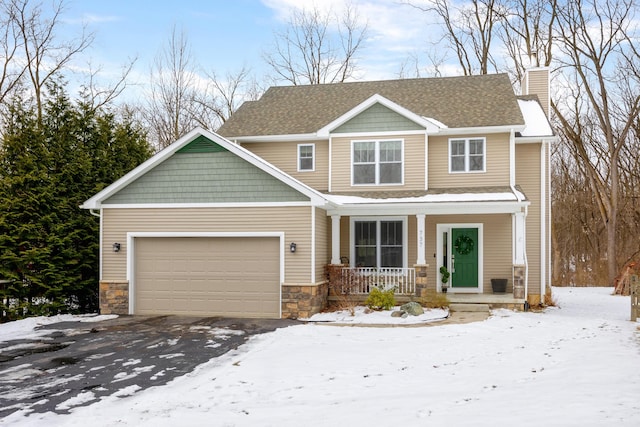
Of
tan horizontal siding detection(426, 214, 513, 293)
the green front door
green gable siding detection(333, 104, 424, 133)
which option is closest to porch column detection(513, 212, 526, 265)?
tan horizontal siding detection(426, 214, 513, 293)

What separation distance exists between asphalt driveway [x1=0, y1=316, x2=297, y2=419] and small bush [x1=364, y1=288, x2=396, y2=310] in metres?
2.20

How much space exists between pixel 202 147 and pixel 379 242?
5.71 m

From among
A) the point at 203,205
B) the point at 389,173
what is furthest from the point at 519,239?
the point at 203,205

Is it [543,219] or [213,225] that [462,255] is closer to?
[543,219]

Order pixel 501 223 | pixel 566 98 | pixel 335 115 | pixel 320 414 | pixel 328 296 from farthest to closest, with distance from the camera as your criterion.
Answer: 1. pixel 566 98
2. pixel 335 115
3. pixel 501 223
4. pixel 328 296
5. pixel 320 414

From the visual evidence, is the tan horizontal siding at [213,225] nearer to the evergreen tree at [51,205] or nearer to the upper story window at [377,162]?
the evergreen tree at [51,205]

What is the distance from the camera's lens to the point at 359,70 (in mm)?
30156

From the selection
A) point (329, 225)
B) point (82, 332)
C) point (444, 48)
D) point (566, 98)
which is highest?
point (444, 48)

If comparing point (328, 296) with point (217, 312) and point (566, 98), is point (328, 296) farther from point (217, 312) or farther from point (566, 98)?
point (566, 98)

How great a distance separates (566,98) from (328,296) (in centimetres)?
2058

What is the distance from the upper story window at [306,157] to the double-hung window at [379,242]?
2.30 meters

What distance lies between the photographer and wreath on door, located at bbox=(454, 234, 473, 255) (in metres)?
16.5

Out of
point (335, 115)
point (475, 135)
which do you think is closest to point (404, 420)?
point (475, 135)

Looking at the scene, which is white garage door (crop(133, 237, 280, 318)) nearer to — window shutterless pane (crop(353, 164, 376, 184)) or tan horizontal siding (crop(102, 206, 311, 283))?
tan horizontal siding (crop(102, 206, 311, 283))
